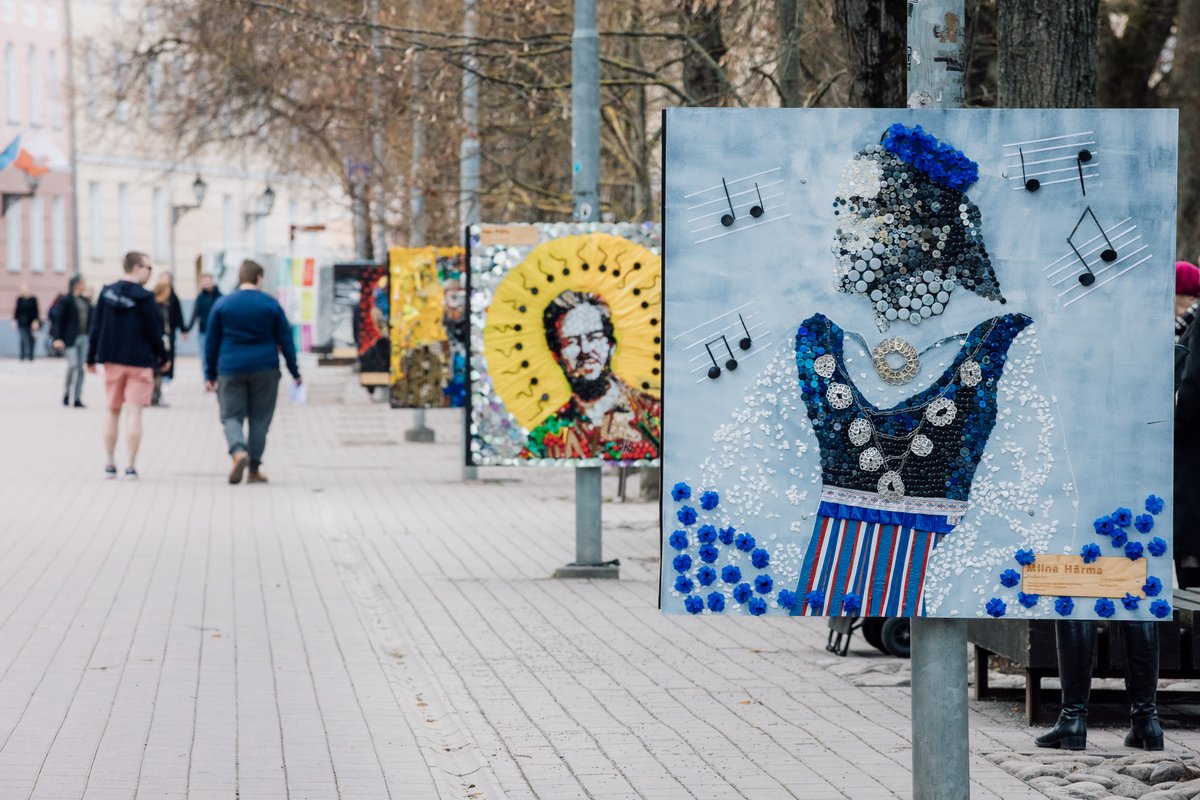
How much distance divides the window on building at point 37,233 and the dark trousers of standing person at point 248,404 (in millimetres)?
39407

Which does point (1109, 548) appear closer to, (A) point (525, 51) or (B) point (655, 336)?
(B) point (655, 336)

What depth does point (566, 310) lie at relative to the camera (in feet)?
40.4

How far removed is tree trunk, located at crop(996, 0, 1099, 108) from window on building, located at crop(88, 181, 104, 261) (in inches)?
2050

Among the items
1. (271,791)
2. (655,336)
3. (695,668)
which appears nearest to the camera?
(271,791)

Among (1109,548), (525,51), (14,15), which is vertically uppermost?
(14,15)

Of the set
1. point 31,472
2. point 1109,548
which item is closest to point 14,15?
point 31,472

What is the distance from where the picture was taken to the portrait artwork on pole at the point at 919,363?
4.96 m

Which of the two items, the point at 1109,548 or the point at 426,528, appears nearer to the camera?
the point at 1109,548

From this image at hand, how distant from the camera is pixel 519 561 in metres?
13.0

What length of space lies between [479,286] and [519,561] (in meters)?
1.80

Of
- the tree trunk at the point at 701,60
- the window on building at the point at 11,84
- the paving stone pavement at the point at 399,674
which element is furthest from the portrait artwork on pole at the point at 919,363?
the window on building at the point at 11,84

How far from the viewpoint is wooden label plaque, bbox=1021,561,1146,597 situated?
5020mm

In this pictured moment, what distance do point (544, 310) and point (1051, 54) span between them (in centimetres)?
391

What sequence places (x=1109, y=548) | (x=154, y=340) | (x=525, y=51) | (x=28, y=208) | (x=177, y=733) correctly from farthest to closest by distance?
(x=28, y=208) < (x=154, y=340) < (x=525, y=51) < (x=177, y=733) < (x=1109, y=548)
